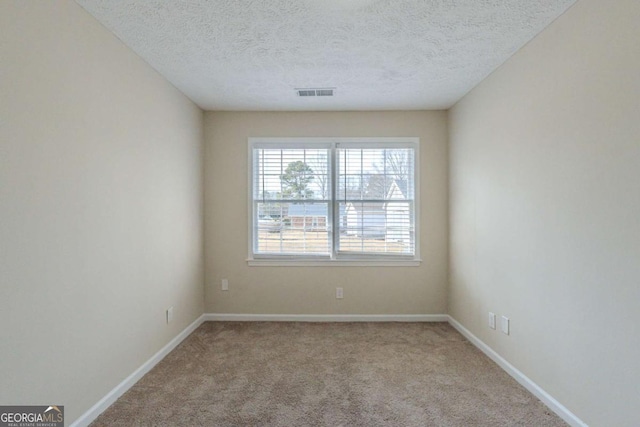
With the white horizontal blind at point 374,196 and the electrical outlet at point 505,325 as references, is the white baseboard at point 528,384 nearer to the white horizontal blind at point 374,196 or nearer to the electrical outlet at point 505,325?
the electrical outlet at point 505,325

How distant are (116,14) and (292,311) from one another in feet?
10.7

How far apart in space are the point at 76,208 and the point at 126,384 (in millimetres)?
1358

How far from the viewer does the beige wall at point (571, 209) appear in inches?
64.7

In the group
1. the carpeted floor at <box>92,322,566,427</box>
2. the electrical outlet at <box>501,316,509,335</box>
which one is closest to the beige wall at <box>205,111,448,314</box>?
the carpeted floor at <box>92,322,566,427</box>

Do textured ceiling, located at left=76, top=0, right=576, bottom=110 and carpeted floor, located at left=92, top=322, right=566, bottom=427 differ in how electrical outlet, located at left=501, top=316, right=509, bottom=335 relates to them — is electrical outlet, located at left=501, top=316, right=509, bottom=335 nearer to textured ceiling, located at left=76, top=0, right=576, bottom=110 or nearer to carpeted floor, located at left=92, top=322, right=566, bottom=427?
carpeted floor, located at left=92, top=322, right=566, bottom=427

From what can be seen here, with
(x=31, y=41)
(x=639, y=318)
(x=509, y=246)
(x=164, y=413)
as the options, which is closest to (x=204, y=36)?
(x=31, y=41)

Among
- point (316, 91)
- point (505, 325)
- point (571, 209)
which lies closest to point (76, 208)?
point (316, 91)

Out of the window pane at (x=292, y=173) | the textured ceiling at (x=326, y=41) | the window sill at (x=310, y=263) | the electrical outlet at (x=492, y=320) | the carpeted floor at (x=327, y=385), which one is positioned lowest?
the carpeted floor at (x=327, y=385)

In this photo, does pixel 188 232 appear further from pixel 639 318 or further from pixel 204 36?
pixel 639 318

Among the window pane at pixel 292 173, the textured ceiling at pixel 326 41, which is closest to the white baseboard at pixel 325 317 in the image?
the window pane at pixel 292 173

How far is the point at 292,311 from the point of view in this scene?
4.00m

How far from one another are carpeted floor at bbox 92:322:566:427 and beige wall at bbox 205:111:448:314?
20.2 inches

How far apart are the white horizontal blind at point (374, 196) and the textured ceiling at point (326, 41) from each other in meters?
0.82

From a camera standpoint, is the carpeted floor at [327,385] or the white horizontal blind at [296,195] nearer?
the carpeted floor at [327,385]
